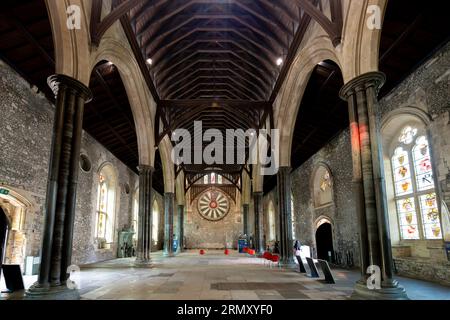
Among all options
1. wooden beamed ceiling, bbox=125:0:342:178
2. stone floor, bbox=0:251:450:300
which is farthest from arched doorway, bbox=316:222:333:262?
stone floor, bbox=0:251:450:300

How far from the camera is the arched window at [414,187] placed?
7.20 metres

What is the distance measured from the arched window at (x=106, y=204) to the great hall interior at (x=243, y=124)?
8 centimetres

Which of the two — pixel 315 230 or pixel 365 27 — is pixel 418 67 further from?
pixel 315 230

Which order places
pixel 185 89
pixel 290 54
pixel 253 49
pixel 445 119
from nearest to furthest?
1. pixel 445 119
2. pixel 290 54
3. pixel 253 49
4. pixel 185 89

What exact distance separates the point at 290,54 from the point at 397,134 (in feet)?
11.7

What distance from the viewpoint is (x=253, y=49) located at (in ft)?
35.0

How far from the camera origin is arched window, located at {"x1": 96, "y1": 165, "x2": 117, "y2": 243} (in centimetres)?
1341

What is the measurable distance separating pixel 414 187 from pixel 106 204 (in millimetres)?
11803

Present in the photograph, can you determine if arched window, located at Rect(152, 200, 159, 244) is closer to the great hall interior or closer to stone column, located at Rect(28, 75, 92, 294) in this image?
the great hall interior

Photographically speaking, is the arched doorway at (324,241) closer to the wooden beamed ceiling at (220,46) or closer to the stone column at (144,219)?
the wooden beamed ceiling at (220,46)

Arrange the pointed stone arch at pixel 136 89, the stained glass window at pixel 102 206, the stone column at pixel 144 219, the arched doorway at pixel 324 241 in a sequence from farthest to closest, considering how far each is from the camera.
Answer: the stained glass window at pixel 102 206, the arched doorway at pixel 324 241, the stone column at pixel 144 219, the pointed stone arch at pixel 136 89

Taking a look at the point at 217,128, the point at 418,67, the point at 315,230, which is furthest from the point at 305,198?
the point at 418,67

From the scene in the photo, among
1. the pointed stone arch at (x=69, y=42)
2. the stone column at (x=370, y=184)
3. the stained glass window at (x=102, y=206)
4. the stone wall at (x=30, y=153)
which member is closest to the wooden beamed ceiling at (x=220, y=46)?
the stone column at (x=370, y=184)

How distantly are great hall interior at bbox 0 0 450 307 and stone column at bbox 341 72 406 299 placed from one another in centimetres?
2
